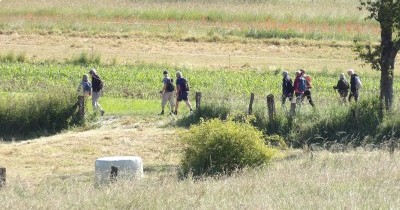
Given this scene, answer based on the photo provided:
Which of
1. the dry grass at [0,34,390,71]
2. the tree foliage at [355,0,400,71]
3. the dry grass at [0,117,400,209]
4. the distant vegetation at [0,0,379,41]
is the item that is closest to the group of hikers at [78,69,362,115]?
the tree foliage at [355,0,400,71]

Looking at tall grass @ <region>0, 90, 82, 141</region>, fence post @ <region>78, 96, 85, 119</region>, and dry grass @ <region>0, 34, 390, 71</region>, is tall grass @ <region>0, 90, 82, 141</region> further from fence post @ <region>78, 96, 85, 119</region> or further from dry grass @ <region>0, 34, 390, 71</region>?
dry grass @ <region>0, 34, 390, 71</region>

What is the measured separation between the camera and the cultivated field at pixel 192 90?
50.0 feet

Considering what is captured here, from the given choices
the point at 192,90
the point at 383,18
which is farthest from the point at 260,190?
the point at 192,90

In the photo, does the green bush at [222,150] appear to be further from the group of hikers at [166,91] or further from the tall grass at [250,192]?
the group of hikers at [166,91]

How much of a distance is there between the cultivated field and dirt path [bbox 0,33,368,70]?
11 centimetres

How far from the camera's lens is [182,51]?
185 feet

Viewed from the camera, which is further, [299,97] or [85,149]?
[299,97]

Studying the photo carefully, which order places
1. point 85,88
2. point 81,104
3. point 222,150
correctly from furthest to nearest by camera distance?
point 85,88
point 81,104
point 222,150

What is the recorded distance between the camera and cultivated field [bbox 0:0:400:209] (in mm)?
15234

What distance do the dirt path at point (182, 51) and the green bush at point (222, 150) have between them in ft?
90.7

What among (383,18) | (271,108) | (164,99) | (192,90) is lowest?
(192,90)

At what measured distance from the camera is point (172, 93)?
3459cm

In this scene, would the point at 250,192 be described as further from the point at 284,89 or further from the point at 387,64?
the point at 284,89

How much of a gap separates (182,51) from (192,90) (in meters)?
16.5
